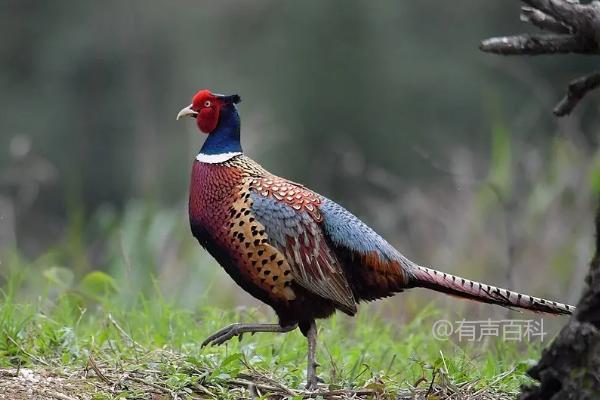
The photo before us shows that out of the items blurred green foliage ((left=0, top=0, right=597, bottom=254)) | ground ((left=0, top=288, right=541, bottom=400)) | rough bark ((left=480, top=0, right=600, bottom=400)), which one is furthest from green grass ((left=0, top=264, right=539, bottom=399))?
blurred green foliage ((left=0, top=0, right=597, bottom=254))

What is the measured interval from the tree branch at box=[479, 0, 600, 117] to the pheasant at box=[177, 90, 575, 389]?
1.01 metres

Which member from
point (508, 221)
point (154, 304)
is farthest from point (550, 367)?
point (508, 221)

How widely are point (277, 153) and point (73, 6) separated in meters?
4.93

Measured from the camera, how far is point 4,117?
16.5 m

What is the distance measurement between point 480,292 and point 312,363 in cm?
74

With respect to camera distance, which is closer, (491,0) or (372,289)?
(372,289)

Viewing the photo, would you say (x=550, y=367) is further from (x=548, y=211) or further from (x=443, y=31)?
(x=443, y=31)

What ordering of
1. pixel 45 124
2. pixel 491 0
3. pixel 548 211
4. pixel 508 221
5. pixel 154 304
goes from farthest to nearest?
pixel 491 0 → pixel 45 124 → pixel 548 211 → pixel 508 221 → pixel 154 304

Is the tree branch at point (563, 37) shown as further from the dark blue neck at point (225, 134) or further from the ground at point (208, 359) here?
the dark blue neck at point (225, 134)

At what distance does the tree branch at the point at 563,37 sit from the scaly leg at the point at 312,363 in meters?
1.37

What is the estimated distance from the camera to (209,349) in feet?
17.1

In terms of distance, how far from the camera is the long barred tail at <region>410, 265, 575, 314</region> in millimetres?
4812

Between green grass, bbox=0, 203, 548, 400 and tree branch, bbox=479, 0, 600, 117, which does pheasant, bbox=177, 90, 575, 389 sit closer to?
green grass, bbox=0, 203, 548, 400

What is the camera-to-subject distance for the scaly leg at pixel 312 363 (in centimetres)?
471
